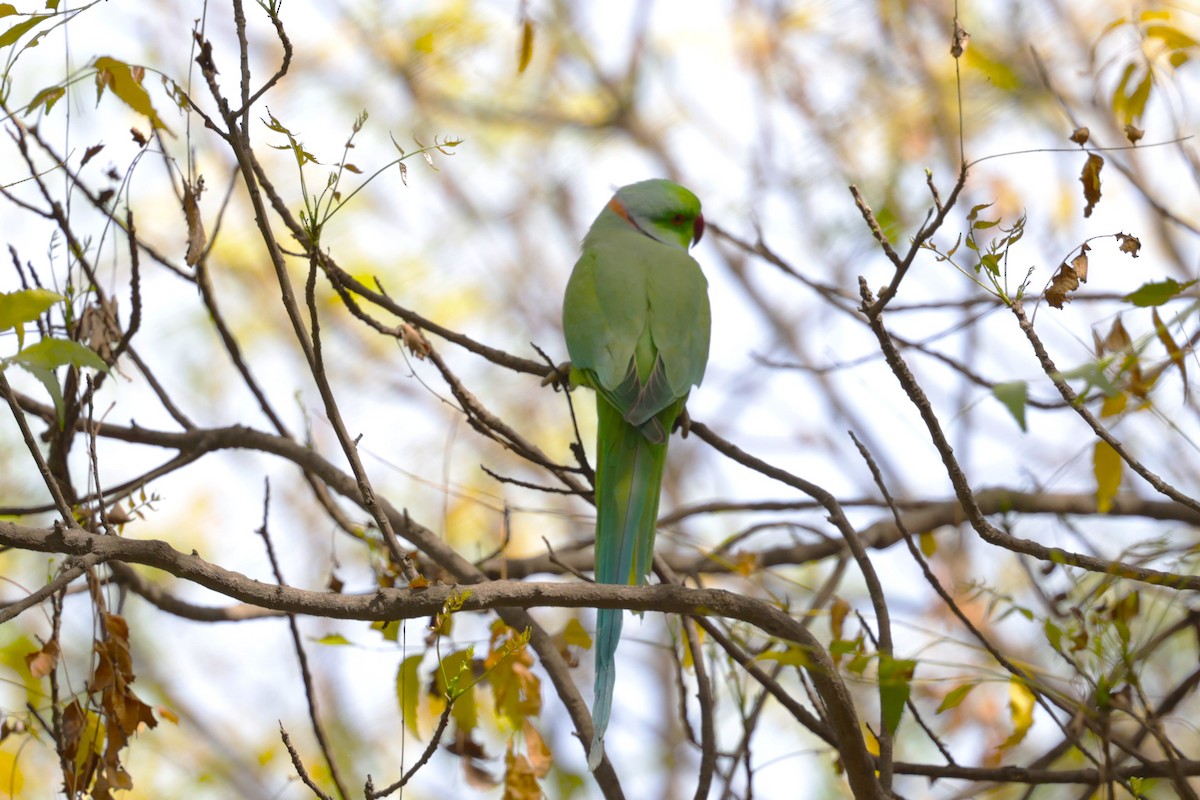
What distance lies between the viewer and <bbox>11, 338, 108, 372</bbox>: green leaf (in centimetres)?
134

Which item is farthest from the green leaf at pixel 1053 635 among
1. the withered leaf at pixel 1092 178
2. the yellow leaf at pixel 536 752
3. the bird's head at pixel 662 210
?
the bird's head at pixel 662 210

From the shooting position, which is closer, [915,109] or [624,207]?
[624,207]

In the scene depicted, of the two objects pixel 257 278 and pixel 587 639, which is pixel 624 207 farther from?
pixel 257 278

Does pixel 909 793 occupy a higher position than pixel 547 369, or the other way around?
pixel 547 369

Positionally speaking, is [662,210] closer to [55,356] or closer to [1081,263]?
[1081,263]

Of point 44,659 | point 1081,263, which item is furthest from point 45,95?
point 1081,263

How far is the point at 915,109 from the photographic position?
7582 mm

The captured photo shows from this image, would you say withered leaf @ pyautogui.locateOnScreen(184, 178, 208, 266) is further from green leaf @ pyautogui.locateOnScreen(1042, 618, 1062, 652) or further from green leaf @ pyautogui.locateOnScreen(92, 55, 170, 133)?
green leaf @ pyautogui.locateOnScreen(1042, 618, 1062, 652)

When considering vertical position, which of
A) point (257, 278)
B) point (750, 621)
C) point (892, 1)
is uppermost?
point (892, 1)

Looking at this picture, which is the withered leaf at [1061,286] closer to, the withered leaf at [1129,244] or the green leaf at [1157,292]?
the withered leaf at [1129,244]

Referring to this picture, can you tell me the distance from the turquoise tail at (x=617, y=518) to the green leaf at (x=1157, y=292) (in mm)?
1228

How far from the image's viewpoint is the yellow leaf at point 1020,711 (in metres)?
2.30

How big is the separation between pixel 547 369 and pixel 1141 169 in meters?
4.22

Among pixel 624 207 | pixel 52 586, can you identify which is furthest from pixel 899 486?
pixel 52 586
